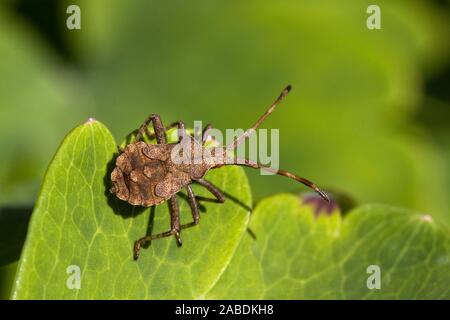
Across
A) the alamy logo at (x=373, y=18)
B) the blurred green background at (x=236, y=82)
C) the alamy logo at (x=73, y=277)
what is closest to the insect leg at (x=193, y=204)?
the alamy logo at (x=73, y=277)

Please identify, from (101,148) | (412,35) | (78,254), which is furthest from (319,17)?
(78,254)

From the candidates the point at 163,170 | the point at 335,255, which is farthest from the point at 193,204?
the point at 335,255

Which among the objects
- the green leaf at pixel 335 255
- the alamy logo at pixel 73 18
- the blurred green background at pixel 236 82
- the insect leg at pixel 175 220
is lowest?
the green leaf at pixel 335 255

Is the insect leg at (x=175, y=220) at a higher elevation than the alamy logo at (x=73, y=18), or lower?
lower

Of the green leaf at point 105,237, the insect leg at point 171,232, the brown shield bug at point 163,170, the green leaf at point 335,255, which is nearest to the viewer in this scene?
the green leaf at point 105,237

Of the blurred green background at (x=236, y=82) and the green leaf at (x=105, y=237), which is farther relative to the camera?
the blurred green background at (x=236, y=82)

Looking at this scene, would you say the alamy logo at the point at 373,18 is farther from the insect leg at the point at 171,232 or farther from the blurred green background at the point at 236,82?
the insect leg at the point at 171,232

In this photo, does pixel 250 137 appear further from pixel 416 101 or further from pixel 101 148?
pixel 416 101

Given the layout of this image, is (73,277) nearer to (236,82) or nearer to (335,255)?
(335,255)
